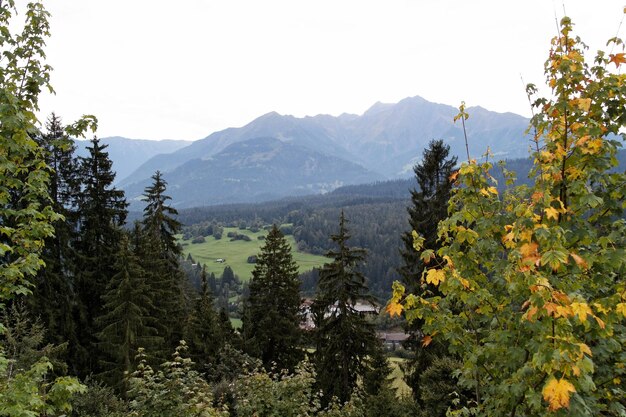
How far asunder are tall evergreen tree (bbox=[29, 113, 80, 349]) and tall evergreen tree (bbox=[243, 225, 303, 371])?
12563mm

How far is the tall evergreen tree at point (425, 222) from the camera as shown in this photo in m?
22.0

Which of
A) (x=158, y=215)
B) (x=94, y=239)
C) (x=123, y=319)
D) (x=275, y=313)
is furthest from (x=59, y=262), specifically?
(x=275, y=313)

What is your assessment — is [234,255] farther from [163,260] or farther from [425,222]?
[425,222]

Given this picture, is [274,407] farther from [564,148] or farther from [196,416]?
[564,148]

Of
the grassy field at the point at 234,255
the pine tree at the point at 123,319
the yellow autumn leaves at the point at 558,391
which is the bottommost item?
the grassy field at the point at 234,255

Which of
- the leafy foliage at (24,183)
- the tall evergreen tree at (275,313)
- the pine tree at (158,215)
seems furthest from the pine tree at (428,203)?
the pine tree at (158,215)

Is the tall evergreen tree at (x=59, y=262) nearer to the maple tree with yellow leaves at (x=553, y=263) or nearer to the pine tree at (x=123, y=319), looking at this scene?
the pine tree at (x=123, y=319)

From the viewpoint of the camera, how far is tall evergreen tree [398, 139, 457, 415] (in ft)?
72.0

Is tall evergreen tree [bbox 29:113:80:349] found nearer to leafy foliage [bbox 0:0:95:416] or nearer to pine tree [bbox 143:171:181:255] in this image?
pine tree [bbox 143:171:181:255]

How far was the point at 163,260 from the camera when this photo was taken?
29.7 meters

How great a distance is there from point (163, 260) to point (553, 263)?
29050 mm

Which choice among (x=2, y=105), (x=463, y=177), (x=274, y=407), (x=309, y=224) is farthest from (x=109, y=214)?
(x=309, y=224)

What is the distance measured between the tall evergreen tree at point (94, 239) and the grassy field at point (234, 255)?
4189 inches

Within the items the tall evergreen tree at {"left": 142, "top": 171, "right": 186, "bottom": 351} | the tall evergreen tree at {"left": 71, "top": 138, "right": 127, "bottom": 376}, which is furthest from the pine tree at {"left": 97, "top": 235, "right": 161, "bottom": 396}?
the tall evergreen tree at {"left": 142, "top": 171, "right": 186, "bottom": 351}
